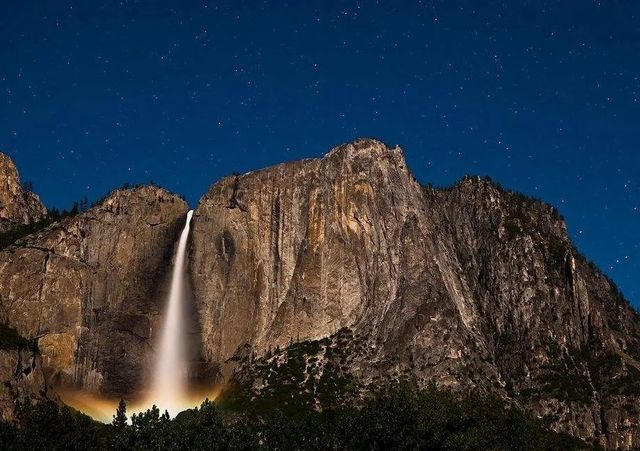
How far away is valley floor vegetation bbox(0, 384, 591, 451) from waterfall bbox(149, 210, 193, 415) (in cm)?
4480

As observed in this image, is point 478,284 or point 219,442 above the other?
point 478,284

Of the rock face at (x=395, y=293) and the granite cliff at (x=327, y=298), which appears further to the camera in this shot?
the rock face at (x=395, y=293)

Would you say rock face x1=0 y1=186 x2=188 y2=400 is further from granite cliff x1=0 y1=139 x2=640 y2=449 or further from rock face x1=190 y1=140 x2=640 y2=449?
rock face x1=190 y1=140 x2=640 y2=449

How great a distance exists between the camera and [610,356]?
529 ft

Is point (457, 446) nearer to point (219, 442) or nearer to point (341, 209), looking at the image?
point (219, 442)

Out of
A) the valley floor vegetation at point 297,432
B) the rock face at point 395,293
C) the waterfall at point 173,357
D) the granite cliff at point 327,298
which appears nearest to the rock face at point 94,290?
the granite cliff at point 327,298

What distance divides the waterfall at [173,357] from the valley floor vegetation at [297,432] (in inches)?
1764

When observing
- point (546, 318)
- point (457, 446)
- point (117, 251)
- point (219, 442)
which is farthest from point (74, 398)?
point (546, 318)

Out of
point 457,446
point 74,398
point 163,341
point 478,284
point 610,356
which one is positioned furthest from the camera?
point 478,284

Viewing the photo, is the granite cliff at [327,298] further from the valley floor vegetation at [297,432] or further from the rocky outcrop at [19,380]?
the valley floor vegetation at [297,432]

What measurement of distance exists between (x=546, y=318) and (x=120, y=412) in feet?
334

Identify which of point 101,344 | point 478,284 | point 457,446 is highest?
point 478,284

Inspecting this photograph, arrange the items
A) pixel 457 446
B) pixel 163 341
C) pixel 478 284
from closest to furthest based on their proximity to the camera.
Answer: pixel 457 446 → pixel 163 341 → pixel 478 284

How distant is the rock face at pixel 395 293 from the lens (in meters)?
147
